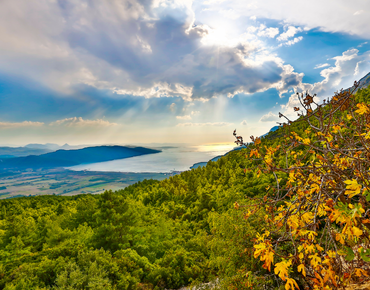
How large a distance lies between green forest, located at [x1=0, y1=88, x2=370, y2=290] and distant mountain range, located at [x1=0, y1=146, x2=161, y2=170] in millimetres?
130137

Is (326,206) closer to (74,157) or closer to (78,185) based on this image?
(78,185)

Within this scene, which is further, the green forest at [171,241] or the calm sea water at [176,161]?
the calm sea water at [176,161]

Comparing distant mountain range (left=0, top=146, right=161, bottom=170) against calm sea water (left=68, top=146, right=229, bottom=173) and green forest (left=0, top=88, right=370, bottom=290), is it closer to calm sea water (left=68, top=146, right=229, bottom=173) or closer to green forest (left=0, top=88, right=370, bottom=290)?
calm sea water (left=68, top=146, right=229, bottom=173)

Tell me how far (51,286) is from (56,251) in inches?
45.4

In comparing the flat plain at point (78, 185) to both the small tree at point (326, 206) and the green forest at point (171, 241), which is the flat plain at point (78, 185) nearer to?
the green forest at point (171, 241)

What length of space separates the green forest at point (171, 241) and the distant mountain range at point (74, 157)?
130 metres

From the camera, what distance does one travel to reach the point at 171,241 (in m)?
9.36

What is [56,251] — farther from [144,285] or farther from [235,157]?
[235,157]

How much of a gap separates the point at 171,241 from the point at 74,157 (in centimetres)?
17287

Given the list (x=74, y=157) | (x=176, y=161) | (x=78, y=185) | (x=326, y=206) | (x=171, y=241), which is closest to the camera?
(x=326, y=206)

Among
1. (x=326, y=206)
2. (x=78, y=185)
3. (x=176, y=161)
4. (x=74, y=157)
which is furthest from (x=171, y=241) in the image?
(x=74, y=157)

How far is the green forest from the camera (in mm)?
3493

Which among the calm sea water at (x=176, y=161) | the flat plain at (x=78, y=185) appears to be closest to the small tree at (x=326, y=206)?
the calm sea water at (x=176, y=161)

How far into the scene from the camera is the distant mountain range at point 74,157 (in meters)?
146
